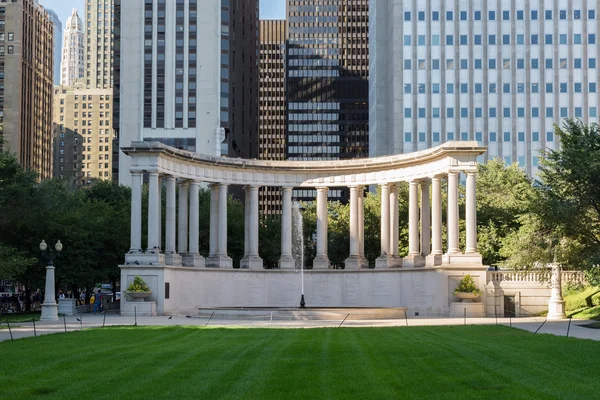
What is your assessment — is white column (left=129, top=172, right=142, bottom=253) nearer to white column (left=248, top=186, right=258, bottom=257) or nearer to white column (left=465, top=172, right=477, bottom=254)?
white column (left=248, top=186, right=258, bottom=257)

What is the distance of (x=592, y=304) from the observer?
70.8 meters

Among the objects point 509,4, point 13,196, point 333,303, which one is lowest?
point 333,303

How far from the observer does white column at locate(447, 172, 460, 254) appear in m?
75.4

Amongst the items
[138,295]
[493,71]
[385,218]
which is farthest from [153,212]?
[493,71]

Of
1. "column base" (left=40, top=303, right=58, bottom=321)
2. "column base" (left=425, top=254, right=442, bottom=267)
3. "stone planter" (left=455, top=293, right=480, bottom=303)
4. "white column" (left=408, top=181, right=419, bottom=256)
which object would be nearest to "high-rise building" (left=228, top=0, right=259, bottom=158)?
"white column" (left=408, top=181, right=419, bottom=256)

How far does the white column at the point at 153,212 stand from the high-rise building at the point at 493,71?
91.8m

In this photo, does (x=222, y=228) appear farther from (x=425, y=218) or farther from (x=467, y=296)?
(x=467, y=296)

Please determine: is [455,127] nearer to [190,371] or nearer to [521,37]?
[521,37]

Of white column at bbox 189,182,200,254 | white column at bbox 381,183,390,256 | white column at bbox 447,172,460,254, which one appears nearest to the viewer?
white column at bbox 447,172,460,254

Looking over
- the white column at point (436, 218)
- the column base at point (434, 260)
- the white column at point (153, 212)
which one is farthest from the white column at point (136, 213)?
the white column at point (436, 218)

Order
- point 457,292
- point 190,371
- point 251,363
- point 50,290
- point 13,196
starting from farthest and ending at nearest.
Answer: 1. point 13,196
2. point 457,292
3. point 50,290
4. point 251,363
5. point 190,371

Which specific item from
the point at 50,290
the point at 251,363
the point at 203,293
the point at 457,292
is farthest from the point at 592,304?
the point at 251,363

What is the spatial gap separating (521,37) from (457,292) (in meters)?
103

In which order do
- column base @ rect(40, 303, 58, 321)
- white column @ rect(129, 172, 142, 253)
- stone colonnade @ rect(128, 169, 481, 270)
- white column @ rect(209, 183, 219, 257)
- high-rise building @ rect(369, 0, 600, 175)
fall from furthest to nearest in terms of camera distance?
high-rise building @ rect(369, 0, 600, 175), white column @ rect(209, 183, 219, 257), white column @ rect(129, 172, 142, 253), stone colonnade @ rect(128, 169, 481, 270), column base @ rect(40, 303, 58, 321)
